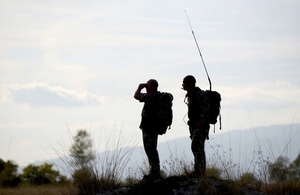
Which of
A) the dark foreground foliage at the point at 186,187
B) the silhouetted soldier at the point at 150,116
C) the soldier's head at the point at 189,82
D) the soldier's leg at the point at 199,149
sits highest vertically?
the soldier's head at the point at 189,82

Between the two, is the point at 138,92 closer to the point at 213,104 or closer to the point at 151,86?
the point at 151,86

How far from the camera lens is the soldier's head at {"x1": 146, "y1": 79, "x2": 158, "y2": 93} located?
12727mm

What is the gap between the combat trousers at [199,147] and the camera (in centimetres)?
1213

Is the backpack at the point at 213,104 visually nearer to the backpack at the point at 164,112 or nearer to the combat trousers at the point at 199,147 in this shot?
the combat trousers at the point at 199,147

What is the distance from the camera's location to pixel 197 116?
1224cm

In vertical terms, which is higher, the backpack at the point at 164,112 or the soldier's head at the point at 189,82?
the soldier's head at the point at 189,82

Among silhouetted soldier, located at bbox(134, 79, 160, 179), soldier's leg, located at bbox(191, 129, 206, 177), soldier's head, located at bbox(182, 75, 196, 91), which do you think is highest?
soldier's head, located at bbox(182, 75, 196, 91)

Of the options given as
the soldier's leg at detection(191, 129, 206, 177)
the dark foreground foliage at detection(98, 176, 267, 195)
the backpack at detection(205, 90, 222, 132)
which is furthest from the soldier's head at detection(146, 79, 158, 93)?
the dark foreground foliage at detection(98, 176, 267, 195)

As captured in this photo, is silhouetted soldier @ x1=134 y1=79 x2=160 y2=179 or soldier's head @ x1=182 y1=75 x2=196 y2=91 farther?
silhouetted soldier @ x1=134 y1=79 x2=160 y2=179

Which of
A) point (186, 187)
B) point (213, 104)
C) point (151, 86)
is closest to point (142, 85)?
point (151, 86)

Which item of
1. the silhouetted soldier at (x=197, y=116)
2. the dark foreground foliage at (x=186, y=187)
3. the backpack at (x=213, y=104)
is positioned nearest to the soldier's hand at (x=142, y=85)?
the silhouetted soldier at (x=197, y=116)

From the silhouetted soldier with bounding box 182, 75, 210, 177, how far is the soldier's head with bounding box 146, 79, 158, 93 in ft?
2.46

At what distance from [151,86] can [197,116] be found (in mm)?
1184

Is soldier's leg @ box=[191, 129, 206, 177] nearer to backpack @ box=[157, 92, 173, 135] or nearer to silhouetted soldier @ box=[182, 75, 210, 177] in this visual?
silhouetted soldier @ box=[182, 75, 210, 177]
